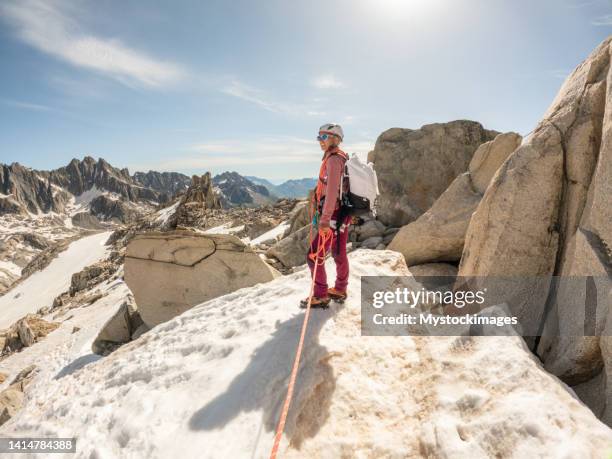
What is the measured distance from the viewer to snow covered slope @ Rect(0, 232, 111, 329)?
53578 mm

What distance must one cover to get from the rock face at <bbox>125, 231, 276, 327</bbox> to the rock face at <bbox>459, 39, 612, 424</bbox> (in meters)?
8.87

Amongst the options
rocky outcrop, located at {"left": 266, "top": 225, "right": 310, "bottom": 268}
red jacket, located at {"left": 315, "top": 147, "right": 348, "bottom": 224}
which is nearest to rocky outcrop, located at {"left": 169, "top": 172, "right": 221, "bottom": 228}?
rocky outcrop, located at {"left": 266, "top": 225, "right": 310, "bottom": 268}

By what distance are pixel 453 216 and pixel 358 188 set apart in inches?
361

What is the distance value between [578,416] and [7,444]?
8306mm

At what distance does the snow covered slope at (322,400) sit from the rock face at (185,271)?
684cm

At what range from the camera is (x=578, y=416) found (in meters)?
3.77

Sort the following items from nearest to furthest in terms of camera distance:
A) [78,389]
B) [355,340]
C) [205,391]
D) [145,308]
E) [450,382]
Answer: [450,382], [205,391], [355,340], [78,389], [145,308]

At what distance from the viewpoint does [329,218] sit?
699 centimetres

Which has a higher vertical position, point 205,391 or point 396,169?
point 396,169

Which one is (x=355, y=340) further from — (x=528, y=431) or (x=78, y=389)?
(x=78, y=389)

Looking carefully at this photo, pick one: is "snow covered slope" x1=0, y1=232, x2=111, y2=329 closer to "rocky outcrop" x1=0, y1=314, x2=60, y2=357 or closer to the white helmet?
"rocky outcrop" x1=0, y1=314, x2=60, y2=357

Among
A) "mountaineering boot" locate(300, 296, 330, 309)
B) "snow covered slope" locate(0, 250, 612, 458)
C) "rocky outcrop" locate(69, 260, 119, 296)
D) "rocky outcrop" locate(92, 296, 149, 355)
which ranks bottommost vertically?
"rocky outcrop" locate(69, 260, 119, 296)

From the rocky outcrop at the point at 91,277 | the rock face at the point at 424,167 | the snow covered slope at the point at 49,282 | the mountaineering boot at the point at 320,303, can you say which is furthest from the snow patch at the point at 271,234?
the snow covered slope at the point at 49,282

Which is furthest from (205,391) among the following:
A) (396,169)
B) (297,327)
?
(396,169)
